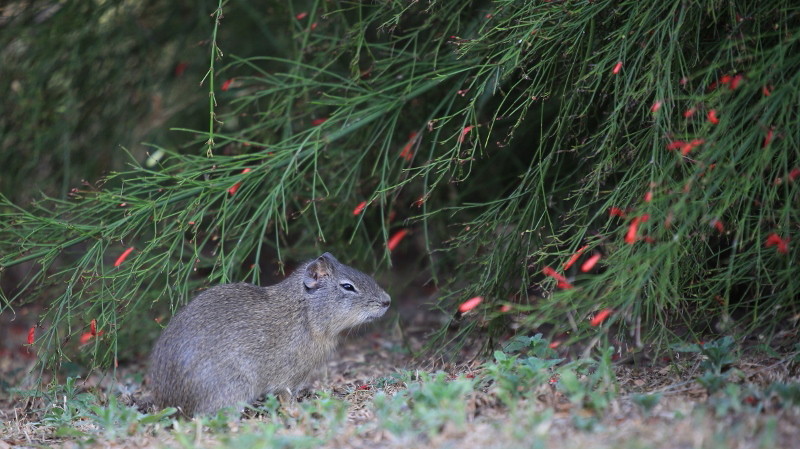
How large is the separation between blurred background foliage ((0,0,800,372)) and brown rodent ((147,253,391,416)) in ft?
1.01

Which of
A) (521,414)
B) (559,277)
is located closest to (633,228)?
(559,277)

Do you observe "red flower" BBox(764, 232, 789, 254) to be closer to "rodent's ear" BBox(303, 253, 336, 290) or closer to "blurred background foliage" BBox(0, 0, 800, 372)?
"blurred background foliage" BBox(0, 0, 800, 372)

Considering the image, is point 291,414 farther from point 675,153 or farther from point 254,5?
point 254,5

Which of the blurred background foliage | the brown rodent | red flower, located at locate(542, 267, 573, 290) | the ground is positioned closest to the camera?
the ground

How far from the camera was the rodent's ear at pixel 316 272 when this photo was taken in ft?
18.0

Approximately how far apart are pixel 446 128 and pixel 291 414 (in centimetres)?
256

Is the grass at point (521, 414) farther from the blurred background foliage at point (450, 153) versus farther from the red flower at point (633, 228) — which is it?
the red flower at point (633, 228)

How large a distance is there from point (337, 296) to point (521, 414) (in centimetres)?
190

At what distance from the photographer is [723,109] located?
438 centimetres

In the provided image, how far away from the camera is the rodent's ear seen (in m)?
5.48

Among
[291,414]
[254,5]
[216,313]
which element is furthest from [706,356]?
[254,5]

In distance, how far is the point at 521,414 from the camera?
12.9 feet

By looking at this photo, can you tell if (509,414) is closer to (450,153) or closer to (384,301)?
(384,301)

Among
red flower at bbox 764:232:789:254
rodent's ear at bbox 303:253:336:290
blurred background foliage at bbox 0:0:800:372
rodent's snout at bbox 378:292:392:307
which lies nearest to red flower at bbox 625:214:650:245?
blurred background foliage at bbox 0:0:800:372
